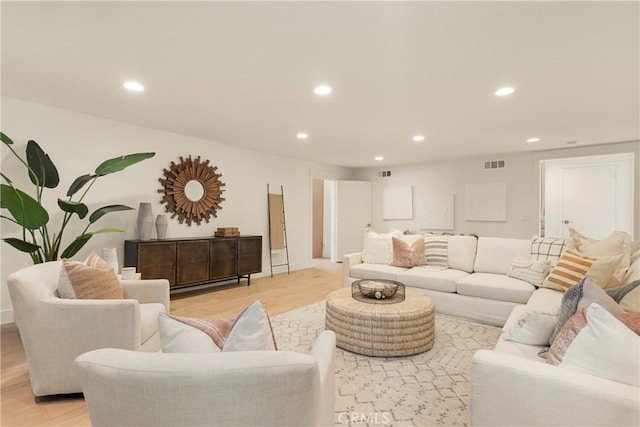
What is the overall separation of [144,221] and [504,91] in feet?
13.7

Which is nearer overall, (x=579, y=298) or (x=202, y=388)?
(x=202, y=388)

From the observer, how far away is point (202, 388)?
77 centimetres

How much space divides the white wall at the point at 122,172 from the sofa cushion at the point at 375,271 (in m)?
2.20

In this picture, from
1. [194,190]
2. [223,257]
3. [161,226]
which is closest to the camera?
[161,226]

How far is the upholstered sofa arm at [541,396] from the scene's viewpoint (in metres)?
1.04

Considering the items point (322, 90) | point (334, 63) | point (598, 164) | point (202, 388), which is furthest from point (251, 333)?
point (598, 164)

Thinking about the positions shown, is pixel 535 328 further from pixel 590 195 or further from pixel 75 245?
pixel 590 195

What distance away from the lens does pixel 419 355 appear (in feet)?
8.54

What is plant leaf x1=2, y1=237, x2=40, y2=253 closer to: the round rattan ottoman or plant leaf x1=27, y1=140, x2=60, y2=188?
plant leaf x1=27, y1=140, x2=60, y2=188

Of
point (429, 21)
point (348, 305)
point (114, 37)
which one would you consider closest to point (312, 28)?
point (429, 21)

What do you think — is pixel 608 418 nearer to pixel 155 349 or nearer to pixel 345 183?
pixel 155 349

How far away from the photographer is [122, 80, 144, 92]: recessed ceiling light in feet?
9.22

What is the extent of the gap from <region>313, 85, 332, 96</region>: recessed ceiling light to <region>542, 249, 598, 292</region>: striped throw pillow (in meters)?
2.69

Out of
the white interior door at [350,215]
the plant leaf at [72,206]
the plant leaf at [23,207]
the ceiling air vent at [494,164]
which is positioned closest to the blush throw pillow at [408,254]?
the ceiling air vent at [494,164]
